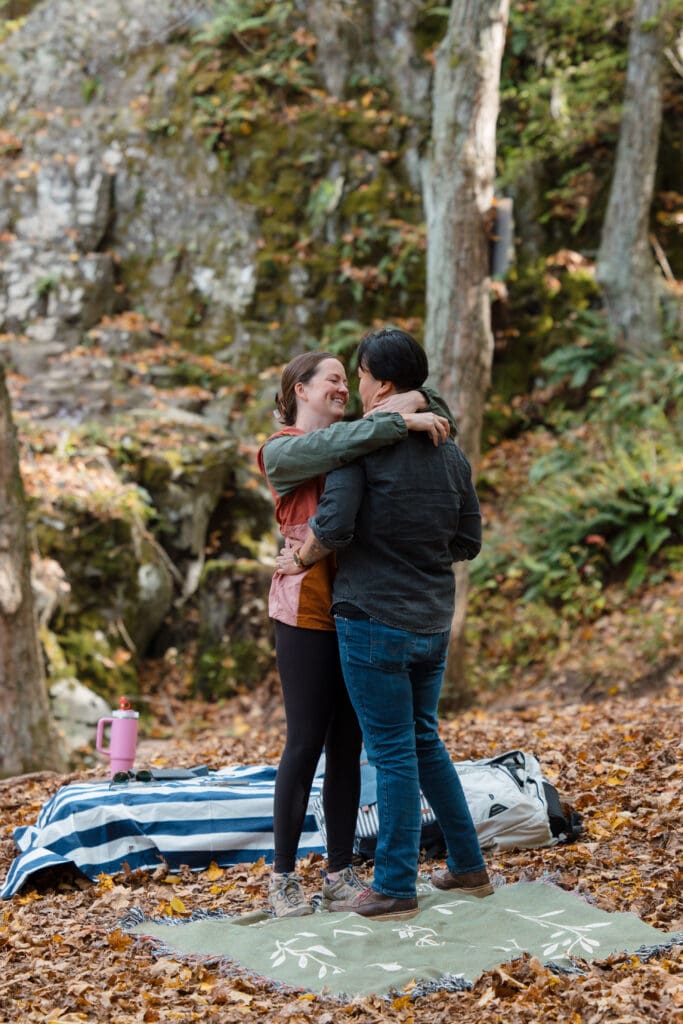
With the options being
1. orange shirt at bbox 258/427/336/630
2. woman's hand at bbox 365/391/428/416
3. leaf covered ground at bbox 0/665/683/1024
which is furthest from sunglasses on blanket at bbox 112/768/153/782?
woman's hand at bbox 365/391/428/416

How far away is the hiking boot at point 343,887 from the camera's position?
370cm

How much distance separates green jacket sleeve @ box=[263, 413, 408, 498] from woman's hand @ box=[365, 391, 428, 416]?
0.10m

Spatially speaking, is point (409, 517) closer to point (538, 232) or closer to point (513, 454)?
point (513, 454)

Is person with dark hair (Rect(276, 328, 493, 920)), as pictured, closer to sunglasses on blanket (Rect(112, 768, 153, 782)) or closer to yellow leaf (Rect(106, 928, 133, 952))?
yellow leaf (Rect(106, 928, 133, 952))

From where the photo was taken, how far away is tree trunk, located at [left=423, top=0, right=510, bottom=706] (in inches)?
307

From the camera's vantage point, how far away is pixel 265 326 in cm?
1324

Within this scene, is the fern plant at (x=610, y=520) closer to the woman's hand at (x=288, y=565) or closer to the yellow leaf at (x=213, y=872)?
the yellow leaf at (x=213, y=872)

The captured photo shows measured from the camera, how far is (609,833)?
4.39 m

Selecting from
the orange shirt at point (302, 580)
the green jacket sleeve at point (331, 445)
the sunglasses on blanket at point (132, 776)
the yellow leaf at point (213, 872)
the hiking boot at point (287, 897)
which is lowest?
the yellow leaf at point (213, 872)

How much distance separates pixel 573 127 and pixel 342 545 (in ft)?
37.8

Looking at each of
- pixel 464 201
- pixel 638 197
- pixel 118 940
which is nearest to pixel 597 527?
pixel 464 201

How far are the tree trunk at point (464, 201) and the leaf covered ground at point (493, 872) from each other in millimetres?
2898

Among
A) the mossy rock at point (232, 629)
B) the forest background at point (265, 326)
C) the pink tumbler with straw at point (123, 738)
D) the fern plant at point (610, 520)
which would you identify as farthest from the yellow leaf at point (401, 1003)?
the mossy rock at point (232, 629)

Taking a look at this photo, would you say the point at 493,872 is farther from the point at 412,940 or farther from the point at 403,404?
the point at 403,404
